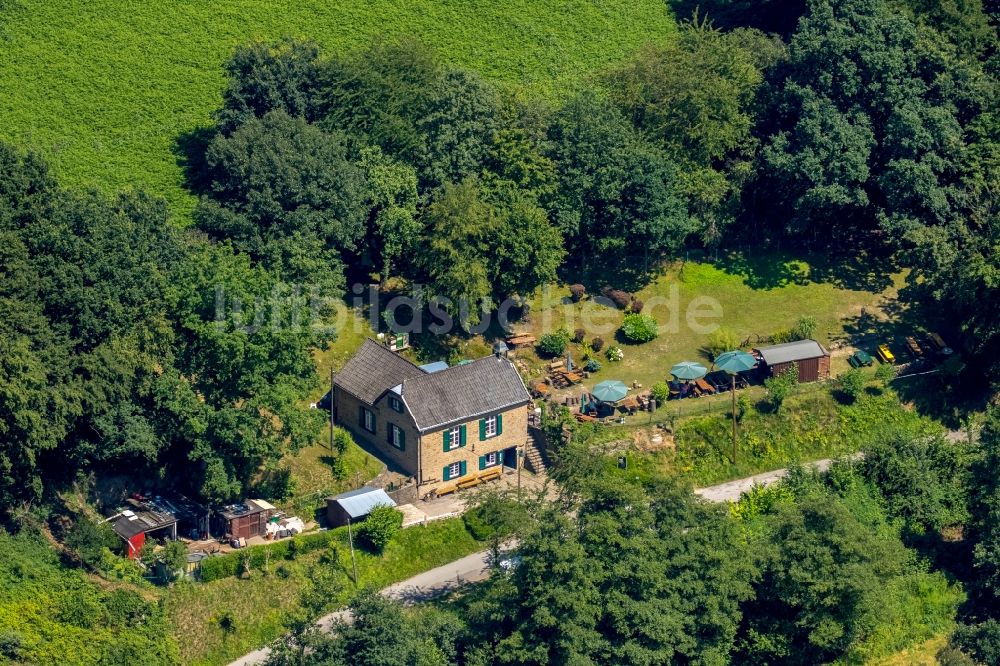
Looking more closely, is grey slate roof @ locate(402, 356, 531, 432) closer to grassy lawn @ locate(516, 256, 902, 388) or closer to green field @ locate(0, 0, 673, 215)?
grassy lawn @ locate(516, 256, 902, 388)

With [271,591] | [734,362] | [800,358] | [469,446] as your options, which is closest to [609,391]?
[734,362]

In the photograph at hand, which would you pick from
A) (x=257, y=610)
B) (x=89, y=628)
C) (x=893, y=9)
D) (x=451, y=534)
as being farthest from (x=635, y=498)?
(x=893, y=9)

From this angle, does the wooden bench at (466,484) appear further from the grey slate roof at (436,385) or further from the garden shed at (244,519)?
the garden shed at (244,519)

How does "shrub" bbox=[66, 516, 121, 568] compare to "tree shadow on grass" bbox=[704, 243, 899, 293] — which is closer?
"shrub" bbox=[66, 516, 121, 568]

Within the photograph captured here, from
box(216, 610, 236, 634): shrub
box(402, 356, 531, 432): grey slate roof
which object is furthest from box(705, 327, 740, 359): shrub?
box(216, 610, 236, 634): shrub

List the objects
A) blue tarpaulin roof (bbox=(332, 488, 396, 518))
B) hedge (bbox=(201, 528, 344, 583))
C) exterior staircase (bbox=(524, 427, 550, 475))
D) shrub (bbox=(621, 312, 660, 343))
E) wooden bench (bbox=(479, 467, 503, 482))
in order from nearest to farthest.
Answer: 1. hedge (bbox=(201, 528, 344, 583))
2. blue tarpaulin roof (bbox=(332, 488, 396, 518))
3. wooden bench (bbox=(479, 467, 503, 482))
4. exterior staircase (bbox=(524, 427, 550, 475))
5. shrub (bbox=(621, 312, 660, 343))

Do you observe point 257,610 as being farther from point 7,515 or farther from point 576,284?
point 576,284

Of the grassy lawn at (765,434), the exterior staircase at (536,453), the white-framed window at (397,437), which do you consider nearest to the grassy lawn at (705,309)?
the grassy lawn at (765,434)
